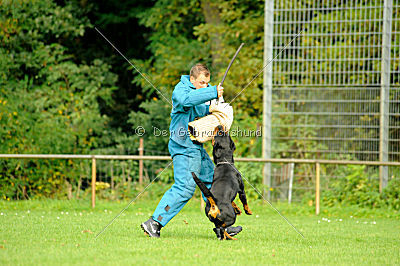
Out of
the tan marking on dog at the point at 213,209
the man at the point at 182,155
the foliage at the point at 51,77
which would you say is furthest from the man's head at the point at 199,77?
the foliage at the point at 51,77

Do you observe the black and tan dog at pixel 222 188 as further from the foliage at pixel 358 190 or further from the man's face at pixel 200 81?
the foliage at pixel 358 190

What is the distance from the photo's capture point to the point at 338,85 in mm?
11828

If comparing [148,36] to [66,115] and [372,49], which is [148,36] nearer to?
[66,115]

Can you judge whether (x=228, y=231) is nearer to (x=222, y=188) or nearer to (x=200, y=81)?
(x=222, y=188)

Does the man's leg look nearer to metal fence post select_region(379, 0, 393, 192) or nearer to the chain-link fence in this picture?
the chain-link fence

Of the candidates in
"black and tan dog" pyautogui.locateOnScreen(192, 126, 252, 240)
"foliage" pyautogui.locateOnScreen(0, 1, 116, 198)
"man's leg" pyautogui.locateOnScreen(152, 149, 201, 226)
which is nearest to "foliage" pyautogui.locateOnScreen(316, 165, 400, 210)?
"black and tan dog" pyautogui.locateOnScreen(192, 126, 252, 240)

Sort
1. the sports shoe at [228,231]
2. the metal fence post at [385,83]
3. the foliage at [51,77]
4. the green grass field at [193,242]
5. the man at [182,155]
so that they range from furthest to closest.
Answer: the foliage at [51,77]
the metal fence post at [385,83]
the sports shoe at [228,231]
the man at [182,155]
the green grass field at [193,242]

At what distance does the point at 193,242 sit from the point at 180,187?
0.59 metres

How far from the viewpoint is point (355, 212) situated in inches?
413

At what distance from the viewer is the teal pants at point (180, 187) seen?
6105 mm

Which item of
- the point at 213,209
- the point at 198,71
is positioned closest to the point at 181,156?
the point at 213,209

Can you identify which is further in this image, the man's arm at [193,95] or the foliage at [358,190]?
the foliage at [358,190]

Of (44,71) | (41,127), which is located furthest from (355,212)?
(44,71)

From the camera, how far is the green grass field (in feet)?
16.2
